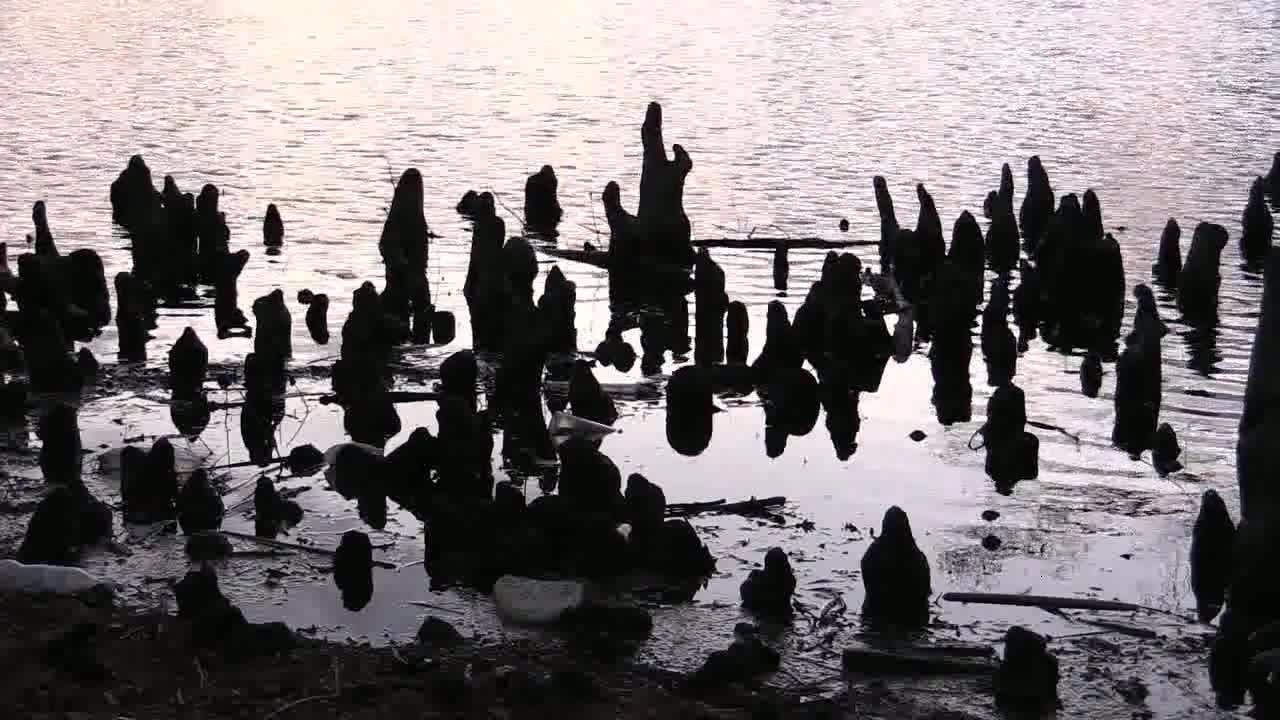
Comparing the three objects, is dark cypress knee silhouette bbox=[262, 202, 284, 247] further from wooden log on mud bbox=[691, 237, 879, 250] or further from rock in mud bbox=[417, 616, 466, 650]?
rock in mud bbox=[417, 616, 466, 650]

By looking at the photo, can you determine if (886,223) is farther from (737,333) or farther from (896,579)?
(896,579)

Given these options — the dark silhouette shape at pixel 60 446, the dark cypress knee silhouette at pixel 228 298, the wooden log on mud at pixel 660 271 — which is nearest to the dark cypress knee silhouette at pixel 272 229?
the dark cypress knee silhouette at pixel 228 298

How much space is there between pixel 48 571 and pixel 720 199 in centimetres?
1576

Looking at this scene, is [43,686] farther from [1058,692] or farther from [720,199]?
[720,199]

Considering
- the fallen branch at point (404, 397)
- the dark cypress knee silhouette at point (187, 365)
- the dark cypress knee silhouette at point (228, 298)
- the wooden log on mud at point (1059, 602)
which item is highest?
the dark cypress knee silhouette at point (228, 298)

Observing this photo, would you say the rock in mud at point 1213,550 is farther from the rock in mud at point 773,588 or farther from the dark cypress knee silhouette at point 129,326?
the dark cypress knee silhouette at point 129,326

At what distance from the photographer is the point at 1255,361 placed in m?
9.52

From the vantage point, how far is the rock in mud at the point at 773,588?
946 centimetres

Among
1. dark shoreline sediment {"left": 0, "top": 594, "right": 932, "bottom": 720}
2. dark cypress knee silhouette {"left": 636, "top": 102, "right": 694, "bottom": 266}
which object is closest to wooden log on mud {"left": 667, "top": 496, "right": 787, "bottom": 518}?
dark shoreline sediment {"left": 0, "top": 594, "right": 932, "bottom": 720}

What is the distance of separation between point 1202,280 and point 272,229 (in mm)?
10146

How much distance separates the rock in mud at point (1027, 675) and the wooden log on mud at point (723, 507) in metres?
3.08

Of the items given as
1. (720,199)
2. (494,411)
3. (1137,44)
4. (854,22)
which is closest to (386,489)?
(494,411)

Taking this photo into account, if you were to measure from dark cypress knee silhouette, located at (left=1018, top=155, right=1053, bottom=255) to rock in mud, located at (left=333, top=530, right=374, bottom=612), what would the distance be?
12680mm

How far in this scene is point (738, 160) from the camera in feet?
92.0
